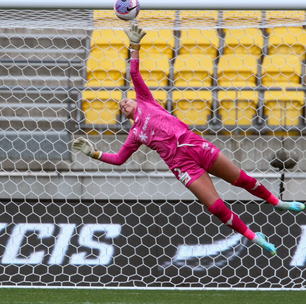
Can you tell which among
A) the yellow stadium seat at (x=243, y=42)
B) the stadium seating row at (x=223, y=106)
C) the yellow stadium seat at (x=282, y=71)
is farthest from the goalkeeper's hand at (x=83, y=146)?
the yellow stadium seat at (x=243, y=42)

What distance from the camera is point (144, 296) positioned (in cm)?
332

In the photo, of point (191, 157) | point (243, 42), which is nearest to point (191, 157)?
point (191, 157)

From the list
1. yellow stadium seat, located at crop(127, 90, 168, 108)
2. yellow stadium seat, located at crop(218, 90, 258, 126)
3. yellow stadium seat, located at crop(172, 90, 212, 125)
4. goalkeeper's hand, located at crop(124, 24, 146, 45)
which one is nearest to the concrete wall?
yellow stadium seat, located at crop(218, 90, 258, 126)

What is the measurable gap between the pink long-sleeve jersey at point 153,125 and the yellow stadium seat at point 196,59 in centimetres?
196

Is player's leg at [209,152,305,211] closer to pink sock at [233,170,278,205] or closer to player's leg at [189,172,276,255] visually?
pink sock at [233,170,278,205]

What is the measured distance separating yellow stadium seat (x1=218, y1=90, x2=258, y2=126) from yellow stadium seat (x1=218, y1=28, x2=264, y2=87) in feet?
0.62

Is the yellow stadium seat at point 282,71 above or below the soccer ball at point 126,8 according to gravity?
below

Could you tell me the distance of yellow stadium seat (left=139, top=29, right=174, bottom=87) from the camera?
5.23 m

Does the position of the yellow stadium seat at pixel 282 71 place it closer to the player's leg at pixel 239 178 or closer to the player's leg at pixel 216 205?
the player's leg at pixel 239 178

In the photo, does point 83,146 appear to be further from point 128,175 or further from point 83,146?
point 128,175

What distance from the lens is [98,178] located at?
4590 millimetres

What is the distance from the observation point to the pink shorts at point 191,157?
3.06 m

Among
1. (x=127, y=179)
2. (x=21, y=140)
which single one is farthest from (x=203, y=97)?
(x=21, y=140)

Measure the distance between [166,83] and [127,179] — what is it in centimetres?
129
